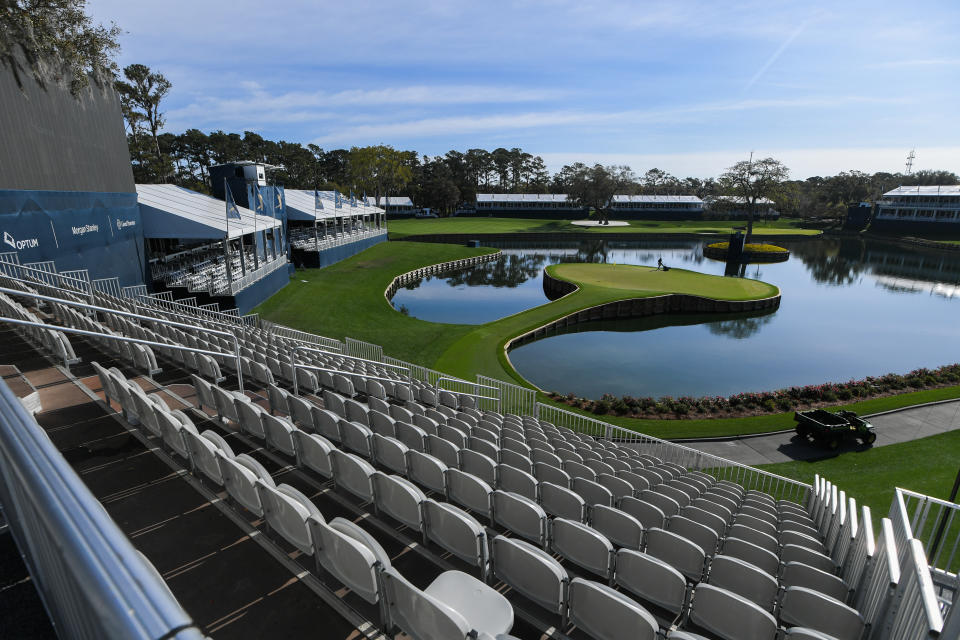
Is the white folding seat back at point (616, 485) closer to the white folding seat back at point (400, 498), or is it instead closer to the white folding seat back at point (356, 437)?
the white folding seat back at point (400, 498)

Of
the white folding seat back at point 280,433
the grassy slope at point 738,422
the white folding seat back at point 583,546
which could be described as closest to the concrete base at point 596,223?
the grassy slope at point 738,422

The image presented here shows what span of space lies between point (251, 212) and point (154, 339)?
85.9 feet

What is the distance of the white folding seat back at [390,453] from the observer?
7.29 metres

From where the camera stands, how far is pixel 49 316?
1480cm

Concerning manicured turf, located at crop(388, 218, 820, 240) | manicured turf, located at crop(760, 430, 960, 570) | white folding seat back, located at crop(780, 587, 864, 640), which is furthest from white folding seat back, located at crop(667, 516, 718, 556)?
manicured turf, located at crop(388, 218, 820, 240)

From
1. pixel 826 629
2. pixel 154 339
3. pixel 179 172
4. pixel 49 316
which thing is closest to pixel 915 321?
pixel 826 629

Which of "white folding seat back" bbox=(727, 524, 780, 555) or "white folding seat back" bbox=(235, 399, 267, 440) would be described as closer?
"white folding seat back" bbox=(727, 524, 780, 555)

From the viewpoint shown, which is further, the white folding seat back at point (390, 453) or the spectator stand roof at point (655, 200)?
the spectator stand roof at point (655, 200)

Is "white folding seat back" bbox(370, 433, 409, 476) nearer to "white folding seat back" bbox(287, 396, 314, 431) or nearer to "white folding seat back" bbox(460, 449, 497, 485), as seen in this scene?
"white folding seat back" bbox(460, 449, 497, 485)

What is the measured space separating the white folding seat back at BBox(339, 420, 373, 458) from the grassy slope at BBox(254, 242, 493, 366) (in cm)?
1564

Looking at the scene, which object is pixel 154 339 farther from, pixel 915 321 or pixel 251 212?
pixel 915 321

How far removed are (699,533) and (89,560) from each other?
706 cm

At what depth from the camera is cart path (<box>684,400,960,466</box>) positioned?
50.3 feet

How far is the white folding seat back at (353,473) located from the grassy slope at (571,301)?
52.2 feet
